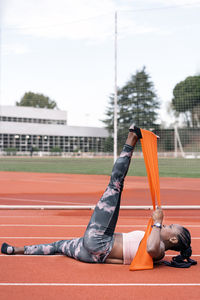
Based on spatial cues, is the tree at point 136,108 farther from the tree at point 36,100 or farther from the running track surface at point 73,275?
the tree at point 36,100

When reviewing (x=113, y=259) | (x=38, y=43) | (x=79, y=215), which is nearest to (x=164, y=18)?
(x=38, y=43)

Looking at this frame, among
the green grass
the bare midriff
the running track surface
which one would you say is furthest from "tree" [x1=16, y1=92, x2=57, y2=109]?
the bare midriff

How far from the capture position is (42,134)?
2149 inches

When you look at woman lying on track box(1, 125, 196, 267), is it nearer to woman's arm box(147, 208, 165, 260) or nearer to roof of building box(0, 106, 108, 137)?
woman's arm box(147, 208, 165, 260)

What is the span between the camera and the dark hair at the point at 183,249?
4.37m

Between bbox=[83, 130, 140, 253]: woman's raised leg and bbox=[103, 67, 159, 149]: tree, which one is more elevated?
bbox=[103, 67, 159, 149]: tree

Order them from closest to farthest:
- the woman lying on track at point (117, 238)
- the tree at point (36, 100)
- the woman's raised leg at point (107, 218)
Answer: the woman lying on track at point (117, 238), the woman's raised leg at point (107, 218), the tree at point (36, 100)

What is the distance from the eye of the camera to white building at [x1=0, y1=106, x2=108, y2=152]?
51812mm

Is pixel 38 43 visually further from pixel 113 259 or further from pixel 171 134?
pixel 113 259

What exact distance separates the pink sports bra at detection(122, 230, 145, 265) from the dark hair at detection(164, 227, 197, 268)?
1.20ft

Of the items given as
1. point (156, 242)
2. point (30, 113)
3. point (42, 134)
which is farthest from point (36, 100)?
point (156, 242)

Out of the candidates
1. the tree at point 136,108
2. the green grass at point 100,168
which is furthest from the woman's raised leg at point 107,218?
the tree at point 136,108

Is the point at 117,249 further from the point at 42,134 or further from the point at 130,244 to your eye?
the point at 42,134

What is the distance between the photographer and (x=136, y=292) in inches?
148
